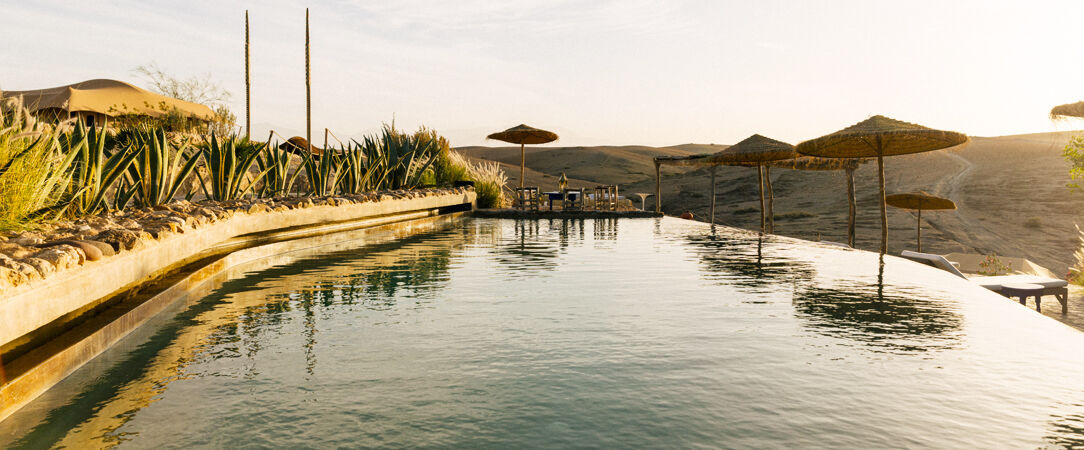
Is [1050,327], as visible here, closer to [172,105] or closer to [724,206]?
[172,105]

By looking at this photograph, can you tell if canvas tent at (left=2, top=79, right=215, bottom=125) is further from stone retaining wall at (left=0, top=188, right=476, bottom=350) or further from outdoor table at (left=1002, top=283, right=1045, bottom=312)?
outdoor table at (left=1002, top=283, right=1045, bottom=312)

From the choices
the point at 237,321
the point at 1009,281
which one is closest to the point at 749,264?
the point at 1009,281

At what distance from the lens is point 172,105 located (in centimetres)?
2158

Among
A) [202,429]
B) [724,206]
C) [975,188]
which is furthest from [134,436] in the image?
[975,188]

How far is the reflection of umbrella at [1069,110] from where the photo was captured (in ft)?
47.0

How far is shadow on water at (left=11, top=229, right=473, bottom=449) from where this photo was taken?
9.18 ft

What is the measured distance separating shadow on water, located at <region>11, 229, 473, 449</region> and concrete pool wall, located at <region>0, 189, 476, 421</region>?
147 mm

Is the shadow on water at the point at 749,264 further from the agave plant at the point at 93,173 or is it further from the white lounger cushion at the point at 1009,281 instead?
the agave plant at the point at 93,173

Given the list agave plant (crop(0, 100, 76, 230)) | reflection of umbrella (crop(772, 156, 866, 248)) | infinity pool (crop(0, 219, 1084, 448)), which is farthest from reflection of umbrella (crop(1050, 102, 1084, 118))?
agave plant (crop(0, 100, 76, 230))

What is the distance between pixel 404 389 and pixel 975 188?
41.8 meters

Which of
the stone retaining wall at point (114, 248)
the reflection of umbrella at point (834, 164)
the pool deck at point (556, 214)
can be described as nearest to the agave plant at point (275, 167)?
the stone retaining wall at point (114, 248)

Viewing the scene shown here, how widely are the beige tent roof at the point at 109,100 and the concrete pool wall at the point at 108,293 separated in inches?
588

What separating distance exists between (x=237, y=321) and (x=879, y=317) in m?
4.24

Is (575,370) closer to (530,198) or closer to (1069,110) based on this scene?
(530,198)
